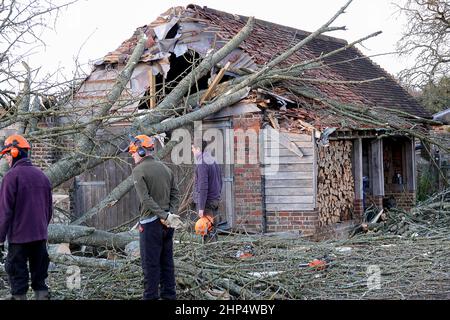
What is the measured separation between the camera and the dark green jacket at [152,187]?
7.57 meters

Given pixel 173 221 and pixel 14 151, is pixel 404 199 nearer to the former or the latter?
pixel 173 221

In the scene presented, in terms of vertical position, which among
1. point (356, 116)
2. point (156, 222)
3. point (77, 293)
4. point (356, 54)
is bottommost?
point (77, 293)

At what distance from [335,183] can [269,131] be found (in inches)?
90.2

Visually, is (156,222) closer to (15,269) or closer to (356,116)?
(15,269)

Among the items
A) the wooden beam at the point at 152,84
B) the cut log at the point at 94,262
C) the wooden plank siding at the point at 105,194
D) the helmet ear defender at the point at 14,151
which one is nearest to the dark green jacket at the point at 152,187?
the cut log at the point at 94,262

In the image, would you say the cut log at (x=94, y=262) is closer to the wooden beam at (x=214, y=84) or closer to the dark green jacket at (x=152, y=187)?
the dark green jacket at (x=152, y=187)

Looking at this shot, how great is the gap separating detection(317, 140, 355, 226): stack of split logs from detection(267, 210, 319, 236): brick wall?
0.59 m

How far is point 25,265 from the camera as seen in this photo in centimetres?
706

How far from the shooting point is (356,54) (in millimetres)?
21234

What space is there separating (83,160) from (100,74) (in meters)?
4.48

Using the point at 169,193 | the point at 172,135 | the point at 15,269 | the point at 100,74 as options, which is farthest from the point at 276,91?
the point at 15,269

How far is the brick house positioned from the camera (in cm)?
1323

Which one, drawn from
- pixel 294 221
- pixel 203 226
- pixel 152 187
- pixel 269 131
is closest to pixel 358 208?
pixel 294 221

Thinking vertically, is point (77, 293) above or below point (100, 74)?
below
